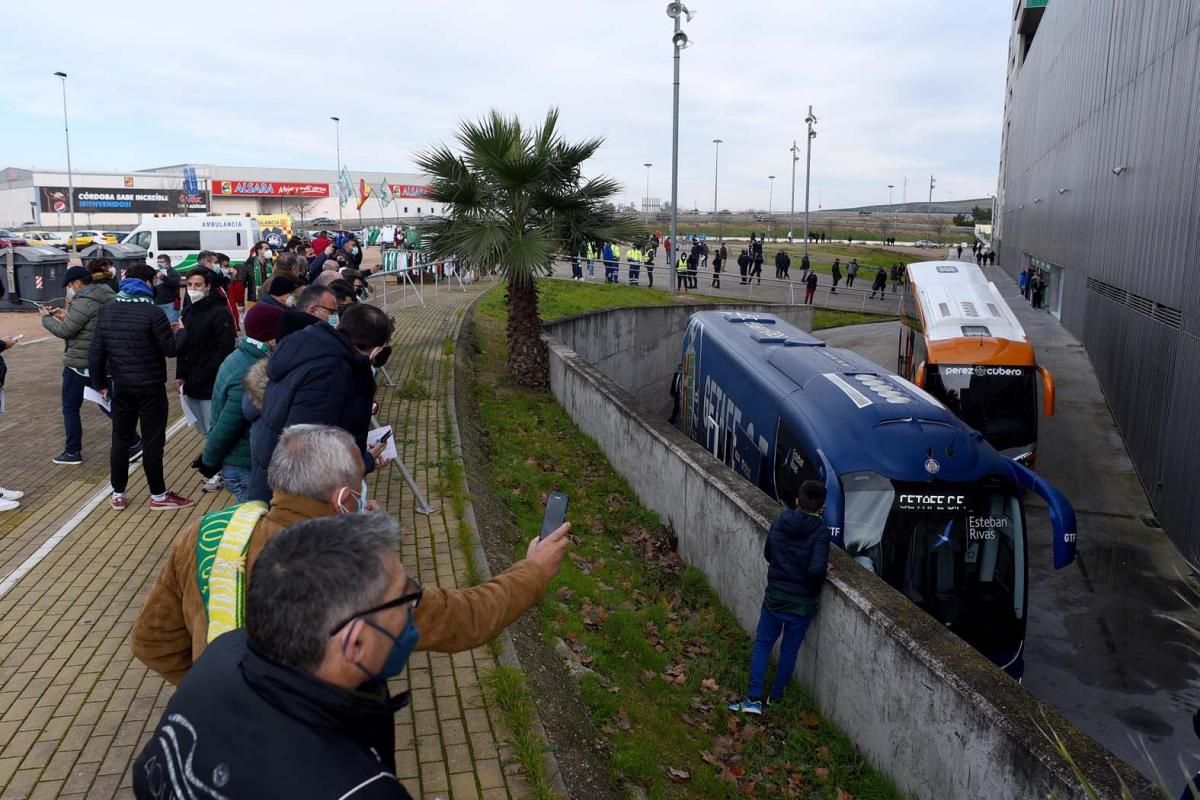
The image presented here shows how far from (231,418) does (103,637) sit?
1.70 m

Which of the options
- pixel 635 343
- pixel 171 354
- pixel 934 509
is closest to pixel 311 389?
pixel 171 354

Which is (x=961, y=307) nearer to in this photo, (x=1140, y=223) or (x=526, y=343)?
(x=1140, y=223)

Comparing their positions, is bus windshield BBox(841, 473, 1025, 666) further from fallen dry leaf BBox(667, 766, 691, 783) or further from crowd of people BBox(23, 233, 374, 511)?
crowd of people BBox(23, 233, 374, 511)

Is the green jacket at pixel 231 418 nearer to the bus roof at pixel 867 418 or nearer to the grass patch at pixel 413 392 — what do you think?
the bus roof at pixel 867 418

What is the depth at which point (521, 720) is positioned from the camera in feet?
16.8

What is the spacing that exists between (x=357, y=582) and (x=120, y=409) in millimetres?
6890

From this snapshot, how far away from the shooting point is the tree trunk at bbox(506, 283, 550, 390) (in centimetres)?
1705

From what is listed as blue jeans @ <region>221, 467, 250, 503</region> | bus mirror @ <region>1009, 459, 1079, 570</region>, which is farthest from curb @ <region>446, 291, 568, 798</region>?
bus mirror @ <region>1009, 459, 1079, 570</region>

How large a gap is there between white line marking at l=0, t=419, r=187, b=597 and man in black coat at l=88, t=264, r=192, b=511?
0.67 metres

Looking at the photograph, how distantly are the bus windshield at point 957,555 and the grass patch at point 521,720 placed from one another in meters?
3.59

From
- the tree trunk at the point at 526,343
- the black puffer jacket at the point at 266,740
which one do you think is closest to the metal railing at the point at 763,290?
the tree trunk at the point at 526,343

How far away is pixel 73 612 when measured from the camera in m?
6.43


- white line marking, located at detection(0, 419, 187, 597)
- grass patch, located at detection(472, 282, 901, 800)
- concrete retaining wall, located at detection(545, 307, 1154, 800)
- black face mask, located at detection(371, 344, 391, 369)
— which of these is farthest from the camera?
white line marking, located at detection(0, 419, 187, 597)

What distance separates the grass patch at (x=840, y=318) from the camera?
35.8 meters
